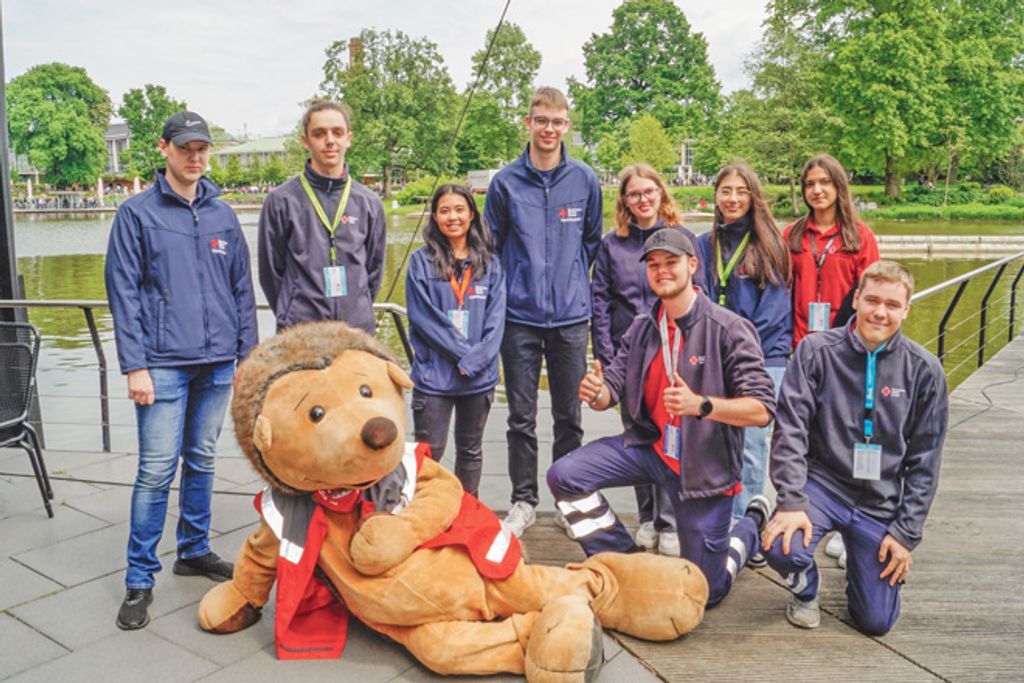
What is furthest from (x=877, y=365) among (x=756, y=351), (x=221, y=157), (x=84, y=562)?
(x=221, y=157)

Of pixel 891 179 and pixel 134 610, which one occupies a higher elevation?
pixel 891 179

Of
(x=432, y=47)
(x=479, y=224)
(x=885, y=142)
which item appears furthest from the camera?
(x=432, y=47)

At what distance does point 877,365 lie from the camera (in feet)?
10.6

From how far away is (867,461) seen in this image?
10.5ft

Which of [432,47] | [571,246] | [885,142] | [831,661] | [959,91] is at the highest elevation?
[432,47]

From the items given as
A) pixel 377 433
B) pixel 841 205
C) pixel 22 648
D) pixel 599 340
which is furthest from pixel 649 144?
pixel 22 648

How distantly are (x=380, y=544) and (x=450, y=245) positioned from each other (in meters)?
1.58

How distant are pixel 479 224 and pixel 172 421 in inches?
62.1

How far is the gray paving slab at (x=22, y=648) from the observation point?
2809 mm

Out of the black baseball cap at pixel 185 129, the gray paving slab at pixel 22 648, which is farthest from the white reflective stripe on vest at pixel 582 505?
the black baseball cap at pixel 185 129

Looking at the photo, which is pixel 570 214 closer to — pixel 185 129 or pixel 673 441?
pixel 673 441

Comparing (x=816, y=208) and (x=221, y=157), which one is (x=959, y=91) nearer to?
(x=816, y=208)

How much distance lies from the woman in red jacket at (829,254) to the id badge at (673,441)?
1.01 m

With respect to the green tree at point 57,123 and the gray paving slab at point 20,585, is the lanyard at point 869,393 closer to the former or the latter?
the gray paving slab at point 20,585
